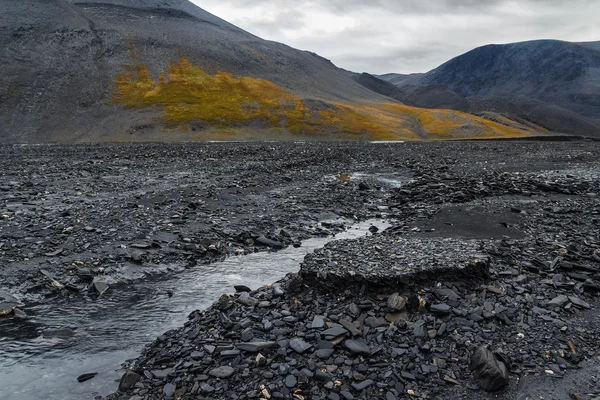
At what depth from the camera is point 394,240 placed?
14625mm

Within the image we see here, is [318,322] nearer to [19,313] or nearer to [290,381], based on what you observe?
[290,381]

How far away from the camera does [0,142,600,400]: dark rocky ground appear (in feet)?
26.7

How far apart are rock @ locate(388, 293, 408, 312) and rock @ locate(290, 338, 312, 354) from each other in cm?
240

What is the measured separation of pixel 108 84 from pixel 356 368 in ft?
454

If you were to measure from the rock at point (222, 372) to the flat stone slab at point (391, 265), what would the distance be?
3.58 m

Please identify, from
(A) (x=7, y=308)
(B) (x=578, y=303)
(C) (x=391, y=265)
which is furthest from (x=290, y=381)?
(A) (x=7, y=308)

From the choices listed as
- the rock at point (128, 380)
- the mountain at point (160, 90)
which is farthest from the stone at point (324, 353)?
the mountain at point (160, 90)

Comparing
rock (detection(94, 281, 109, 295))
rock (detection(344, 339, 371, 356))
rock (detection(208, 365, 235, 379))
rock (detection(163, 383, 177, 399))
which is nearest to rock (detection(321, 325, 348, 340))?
rock (detection(344, 339, 371, 356))

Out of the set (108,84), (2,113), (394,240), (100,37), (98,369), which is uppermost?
(100,37)

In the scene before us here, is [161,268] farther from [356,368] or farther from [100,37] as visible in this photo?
[100,37]

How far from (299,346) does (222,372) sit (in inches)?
65.3

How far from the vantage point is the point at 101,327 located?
35.5ft

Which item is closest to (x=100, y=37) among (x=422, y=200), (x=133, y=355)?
(x=422, y=200)

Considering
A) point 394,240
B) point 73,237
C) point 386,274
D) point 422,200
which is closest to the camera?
point 386,274
